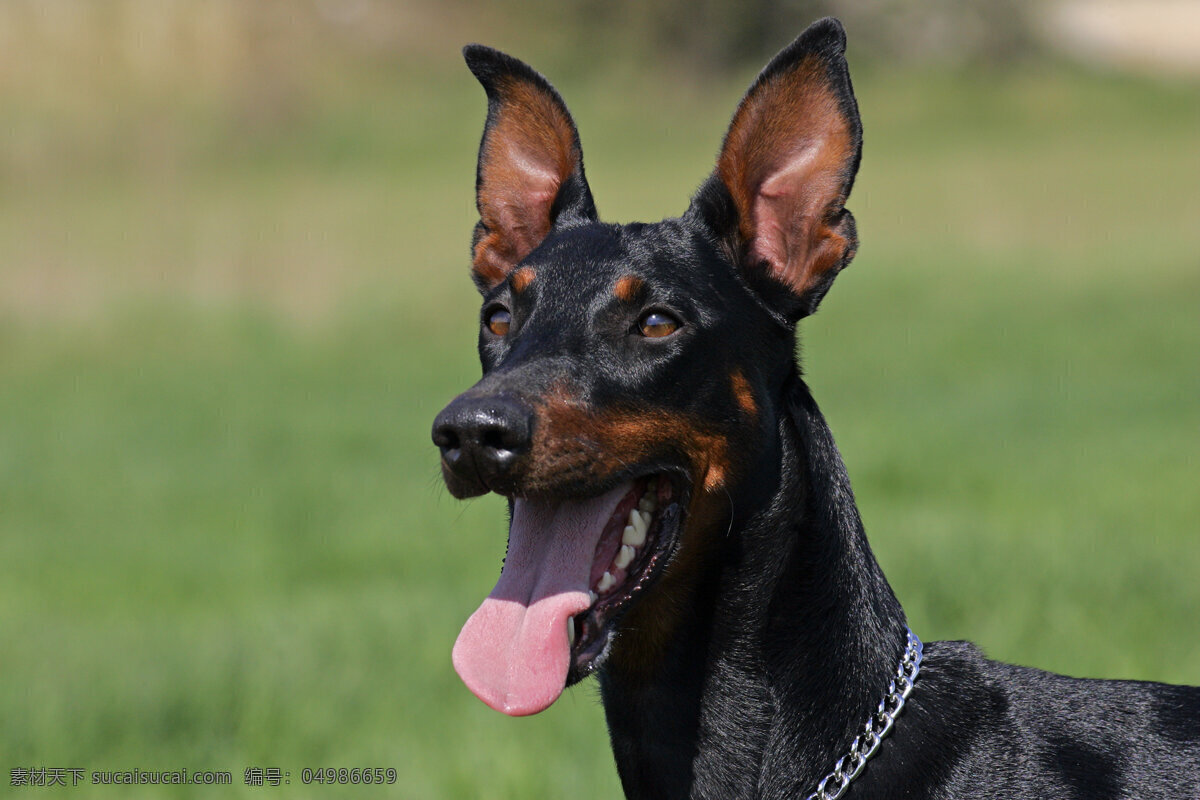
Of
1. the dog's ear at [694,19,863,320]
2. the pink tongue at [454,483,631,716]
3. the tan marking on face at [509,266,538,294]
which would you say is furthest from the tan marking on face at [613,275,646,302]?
the pink tongue at [454,483,631,716]

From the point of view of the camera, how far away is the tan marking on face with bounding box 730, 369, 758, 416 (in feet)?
10.7

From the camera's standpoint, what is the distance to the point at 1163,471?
9.08 metres

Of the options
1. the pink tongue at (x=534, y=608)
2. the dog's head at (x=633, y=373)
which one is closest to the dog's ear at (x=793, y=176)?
the dog's head at (x=633, y=373)

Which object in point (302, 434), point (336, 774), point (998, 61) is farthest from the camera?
point (998, 61)

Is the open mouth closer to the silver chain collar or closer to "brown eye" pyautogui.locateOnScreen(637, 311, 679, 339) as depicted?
"brown eye" pyautogui.locateOnScreen(637, 311, 679, 339)

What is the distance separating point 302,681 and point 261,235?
15.2m

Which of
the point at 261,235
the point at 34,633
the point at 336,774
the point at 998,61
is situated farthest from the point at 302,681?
the point at 998,61

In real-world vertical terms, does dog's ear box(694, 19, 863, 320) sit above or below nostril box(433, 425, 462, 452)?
above

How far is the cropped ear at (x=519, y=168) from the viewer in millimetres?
3725

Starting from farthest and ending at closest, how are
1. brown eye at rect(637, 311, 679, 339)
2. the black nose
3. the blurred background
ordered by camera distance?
the blurred background
brown eye at rect(637, 311, 679, 339)
the black nose

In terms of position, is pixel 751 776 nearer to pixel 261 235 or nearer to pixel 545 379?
pixel 545 379

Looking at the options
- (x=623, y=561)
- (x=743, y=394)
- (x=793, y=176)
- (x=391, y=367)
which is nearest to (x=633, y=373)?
(x=743, y=394)

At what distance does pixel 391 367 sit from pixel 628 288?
11938 millimetres

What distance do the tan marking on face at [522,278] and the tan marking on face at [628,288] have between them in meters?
0.25
